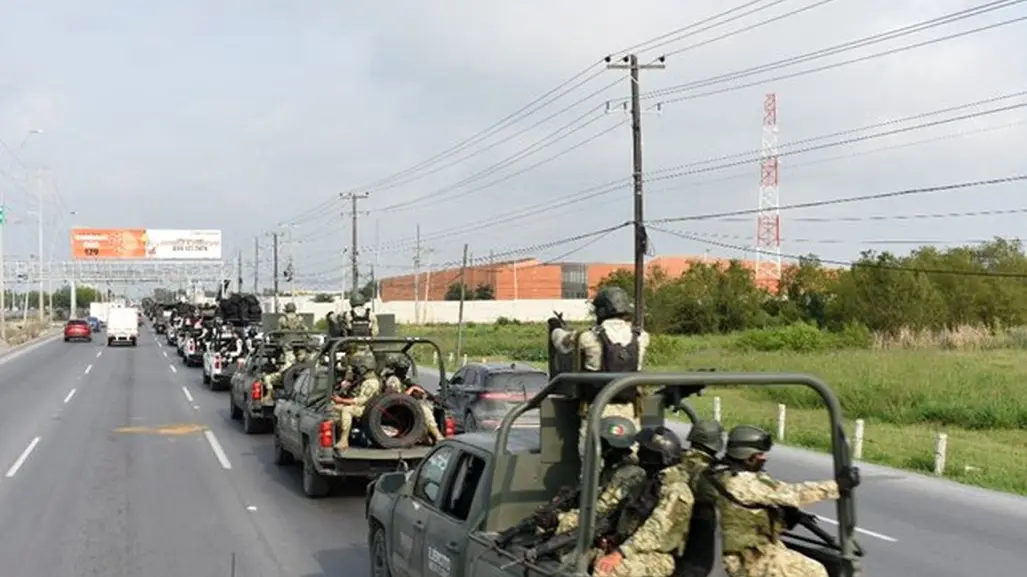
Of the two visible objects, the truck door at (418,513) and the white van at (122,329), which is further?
the white van at (122,329)

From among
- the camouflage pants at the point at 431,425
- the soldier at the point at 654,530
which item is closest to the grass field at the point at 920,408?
the camouflage pants at the point at 431,425

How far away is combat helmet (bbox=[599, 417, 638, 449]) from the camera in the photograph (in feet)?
19.6

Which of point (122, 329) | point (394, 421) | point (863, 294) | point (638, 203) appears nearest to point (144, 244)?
point (122, 329)

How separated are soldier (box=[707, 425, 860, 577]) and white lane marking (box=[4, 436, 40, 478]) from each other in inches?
469

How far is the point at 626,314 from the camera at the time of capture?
320 inches

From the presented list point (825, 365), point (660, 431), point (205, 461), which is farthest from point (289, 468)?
point (825, 365)

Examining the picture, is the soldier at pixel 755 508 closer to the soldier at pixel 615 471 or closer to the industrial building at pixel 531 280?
the soldier at pixel 615 471

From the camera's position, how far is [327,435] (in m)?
12.3

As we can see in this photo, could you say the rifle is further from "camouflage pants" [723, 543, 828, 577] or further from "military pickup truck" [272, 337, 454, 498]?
"military pickup truck" [272, 337, 454, 498]

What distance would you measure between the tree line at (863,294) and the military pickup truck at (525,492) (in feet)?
157

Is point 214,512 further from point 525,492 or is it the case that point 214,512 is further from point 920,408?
point 920,408

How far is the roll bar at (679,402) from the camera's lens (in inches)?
198

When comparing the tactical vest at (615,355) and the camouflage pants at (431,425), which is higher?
the tactical vest at (615,355)

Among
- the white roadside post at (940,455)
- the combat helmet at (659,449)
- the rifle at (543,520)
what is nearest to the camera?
the combat helmet at (659,449)
